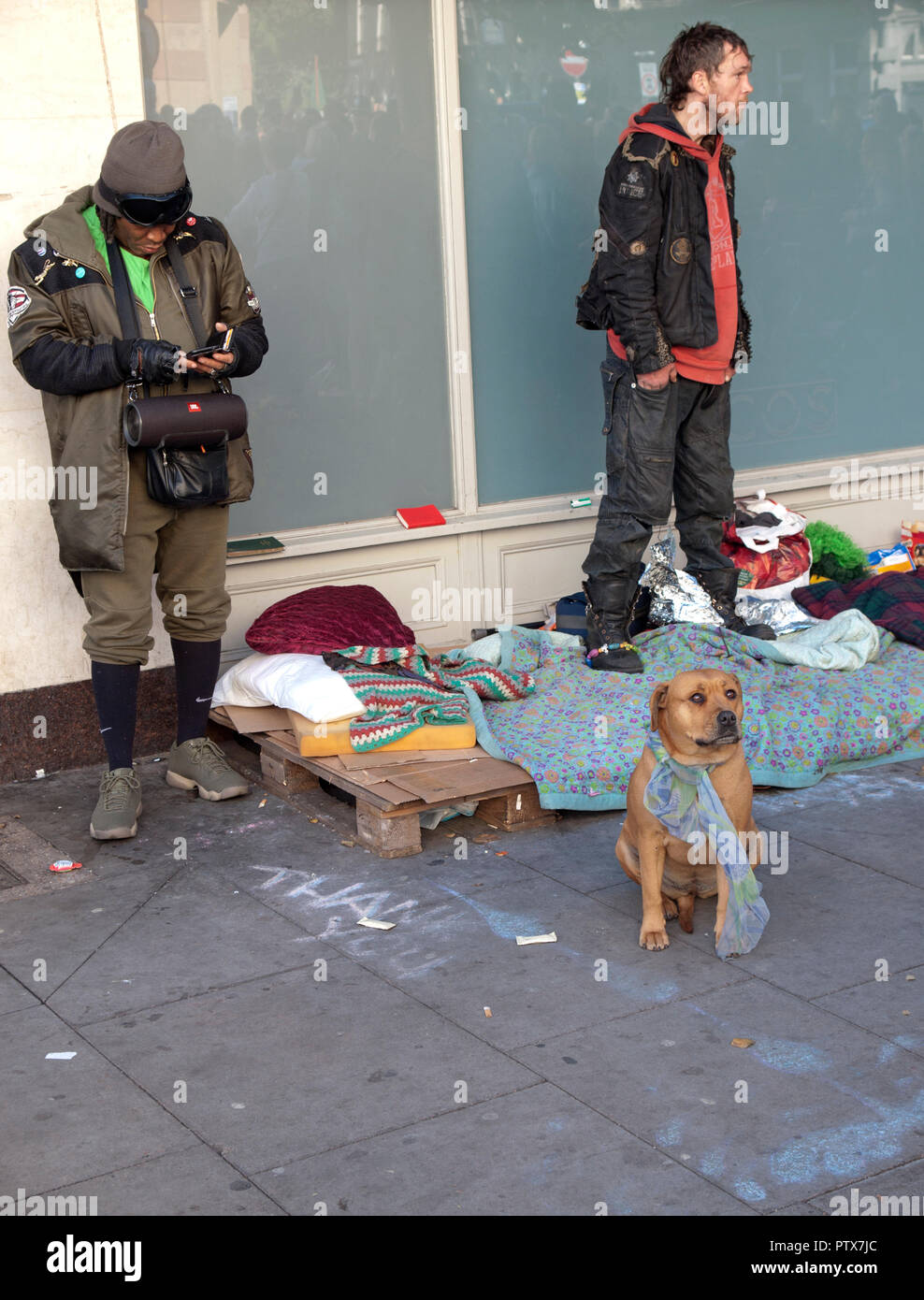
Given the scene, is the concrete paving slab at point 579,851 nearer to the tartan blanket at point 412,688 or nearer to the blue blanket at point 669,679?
the blue blanket at point 669,679

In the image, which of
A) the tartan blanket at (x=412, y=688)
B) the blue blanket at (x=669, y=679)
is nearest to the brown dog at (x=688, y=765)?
the blue blanket at (x=669, y=679)

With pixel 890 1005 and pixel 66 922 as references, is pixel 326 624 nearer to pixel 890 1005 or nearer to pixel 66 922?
pixel 66 922

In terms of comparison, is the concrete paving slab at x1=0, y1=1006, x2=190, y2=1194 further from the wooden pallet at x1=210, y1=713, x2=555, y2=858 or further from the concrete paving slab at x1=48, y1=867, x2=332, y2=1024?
the wooden pallet at x1=210, y1=713, x2=555, y2=858

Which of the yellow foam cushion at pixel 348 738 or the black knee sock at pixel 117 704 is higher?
the black knee sock at pixel 117 704

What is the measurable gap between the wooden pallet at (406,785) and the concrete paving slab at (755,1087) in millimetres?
1272

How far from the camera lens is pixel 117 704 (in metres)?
5.00

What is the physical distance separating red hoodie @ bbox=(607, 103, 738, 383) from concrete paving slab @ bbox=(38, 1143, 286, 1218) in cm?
372

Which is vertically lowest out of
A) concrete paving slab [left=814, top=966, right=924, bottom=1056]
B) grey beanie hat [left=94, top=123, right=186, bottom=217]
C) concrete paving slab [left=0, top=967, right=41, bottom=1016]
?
concrete paving slab [left=814, top=966, right=924, bottom=1056]

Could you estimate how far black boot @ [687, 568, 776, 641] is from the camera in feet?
20.5

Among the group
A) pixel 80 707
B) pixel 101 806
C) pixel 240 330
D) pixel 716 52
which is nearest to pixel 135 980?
pixel 101 806

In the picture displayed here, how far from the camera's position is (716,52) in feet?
17.7

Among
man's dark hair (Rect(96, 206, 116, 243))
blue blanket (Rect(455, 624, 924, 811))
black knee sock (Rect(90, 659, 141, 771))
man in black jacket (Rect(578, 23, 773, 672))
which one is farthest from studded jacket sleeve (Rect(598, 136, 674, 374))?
black knee sock (Rect(90, 659, 141, 771))

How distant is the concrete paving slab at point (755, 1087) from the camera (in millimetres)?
3053

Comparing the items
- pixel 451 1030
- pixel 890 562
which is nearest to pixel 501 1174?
pixel 451 1030
